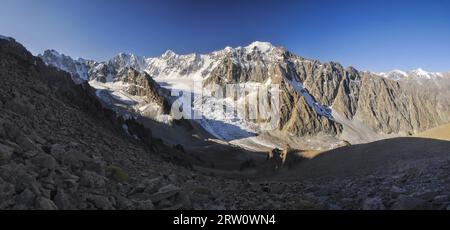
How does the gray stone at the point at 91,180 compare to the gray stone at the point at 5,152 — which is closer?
the gray stone at the point at 5,152

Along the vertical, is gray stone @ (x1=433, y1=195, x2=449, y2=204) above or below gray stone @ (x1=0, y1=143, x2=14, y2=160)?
below

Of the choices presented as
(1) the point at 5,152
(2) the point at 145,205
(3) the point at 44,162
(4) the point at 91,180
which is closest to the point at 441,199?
(2) the point at 145,205

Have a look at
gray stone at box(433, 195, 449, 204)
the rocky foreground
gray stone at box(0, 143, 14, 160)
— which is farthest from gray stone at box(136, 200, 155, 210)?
gray stone at box(433, 195, 449, 204)

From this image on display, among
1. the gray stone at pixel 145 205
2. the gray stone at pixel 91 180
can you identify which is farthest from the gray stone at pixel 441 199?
the gray stone at pixel 91 180

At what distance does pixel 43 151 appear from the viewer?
1608 cm

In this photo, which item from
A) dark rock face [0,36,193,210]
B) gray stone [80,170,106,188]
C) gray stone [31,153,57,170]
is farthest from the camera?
gray stone [80,170,106,188]

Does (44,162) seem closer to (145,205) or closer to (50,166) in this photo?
(50,166)

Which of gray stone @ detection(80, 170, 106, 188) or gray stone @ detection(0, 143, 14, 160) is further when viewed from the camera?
gray stone @ detection(80, 170, 106, 188)

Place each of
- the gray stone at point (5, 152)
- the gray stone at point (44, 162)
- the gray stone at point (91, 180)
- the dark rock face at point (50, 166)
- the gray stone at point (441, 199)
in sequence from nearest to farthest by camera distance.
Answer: the dark rock face at point (50, 166)
the gray stone at point (5, 152)
the gray stone at point (44, 162)
the gray stone at point (91, 180)
the gray stone at point (441, 199)

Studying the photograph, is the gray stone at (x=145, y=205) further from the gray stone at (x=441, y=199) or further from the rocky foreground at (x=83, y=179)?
the gray stone at (x=441, y=199)

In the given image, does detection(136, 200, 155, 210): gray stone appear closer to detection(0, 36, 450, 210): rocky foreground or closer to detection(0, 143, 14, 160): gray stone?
detection(0, 36, 450, 210): rocky foreground
